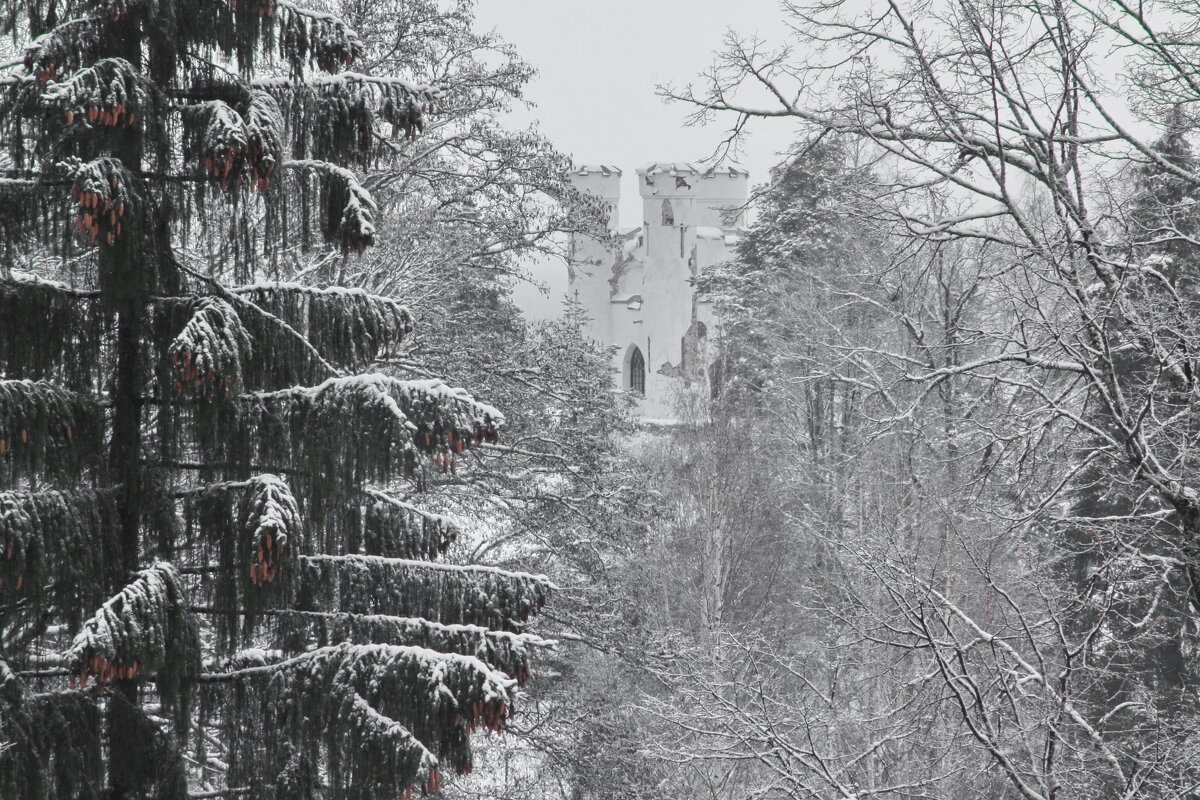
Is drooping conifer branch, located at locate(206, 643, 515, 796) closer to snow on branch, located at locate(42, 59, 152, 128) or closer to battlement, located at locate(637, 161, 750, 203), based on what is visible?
snow on branch, located at locate(42, 59, 152, 128)

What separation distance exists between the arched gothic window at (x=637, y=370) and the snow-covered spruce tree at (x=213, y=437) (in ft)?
132

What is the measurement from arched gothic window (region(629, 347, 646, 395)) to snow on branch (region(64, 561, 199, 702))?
41300mm

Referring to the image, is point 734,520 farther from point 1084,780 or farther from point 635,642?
point 1084,780

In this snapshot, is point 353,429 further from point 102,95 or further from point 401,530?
point 102,95

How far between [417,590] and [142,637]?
4.91ft

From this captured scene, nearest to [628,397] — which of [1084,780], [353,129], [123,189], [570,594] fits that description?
[570,594]

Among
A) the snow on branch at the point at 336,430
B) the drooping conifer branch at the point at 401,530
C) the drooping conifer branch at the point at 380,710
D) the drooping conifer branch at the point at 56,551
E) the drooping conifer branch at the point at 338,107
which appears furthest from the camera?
the drooping conifer branch at the point at 401,530

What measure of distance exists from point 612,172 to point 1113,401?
1634 inches

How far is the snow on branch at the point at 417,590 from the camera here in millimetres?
5074

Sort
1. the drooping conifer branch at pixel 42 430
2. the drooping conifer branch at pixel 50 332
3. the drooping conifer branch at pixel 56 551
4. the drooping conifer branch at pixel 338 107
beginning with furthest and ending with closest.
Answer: the drooping conifer branch at pixel 338 107 → the drooping conifer branch at pixel 50 332 → the drooping conifer branch at pixel 42 430 → the drooping conifer branch at pixel 56 551

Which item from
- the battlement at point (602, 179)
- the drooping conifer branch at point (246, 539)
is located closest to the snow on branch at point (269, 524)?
the drooping conifer branch at point (246, 539)

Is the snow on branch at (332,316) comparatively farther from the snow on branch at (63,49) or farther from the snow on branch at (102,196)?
the snow on branch at (63,49)

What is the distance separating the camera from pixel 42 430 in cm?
410

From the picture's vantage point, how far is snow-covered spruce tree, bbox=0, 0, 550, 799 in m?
4.14
